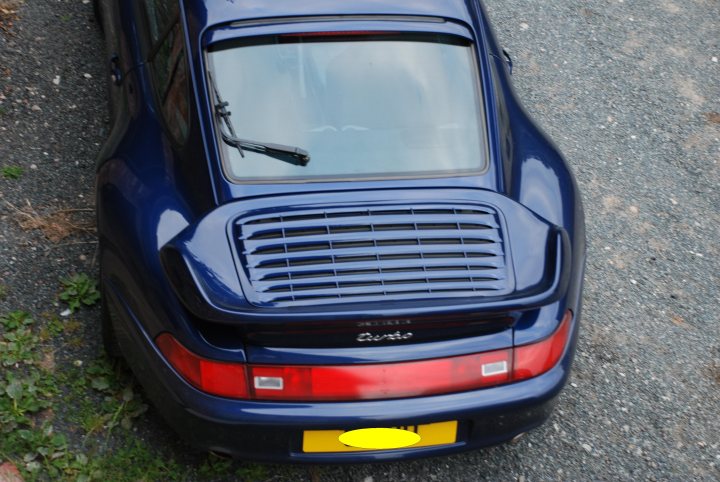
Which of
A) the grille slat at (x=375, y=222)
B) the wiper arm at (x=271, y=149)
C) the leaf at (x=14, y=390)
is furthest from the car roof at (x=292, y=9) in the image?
the leaf at (x=14, y=390)

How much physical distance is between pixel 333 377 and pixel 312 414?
0.14m

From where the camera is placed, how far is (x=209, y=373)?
2820mm

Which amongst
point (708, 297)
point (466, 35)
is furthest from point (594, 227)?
point (466, 35)

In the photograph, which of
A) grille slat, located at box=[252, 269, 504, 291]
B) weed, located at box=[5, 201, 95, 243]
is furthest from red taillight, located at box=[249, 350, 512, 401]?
weed, located at box=[5, 201, 95, 243]

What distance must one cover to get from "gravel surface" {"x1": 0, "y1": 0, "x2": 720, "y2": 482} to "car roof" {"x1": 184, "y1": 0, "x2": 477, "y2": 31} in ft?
4.39

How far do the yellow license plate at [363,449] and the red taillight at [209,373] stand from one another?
271 mm

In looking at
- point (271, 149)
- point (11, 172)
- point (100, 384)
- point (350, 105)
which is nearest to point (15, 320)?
point (100, 384)

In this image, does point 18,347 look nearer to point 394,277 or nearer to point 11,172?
point 11,172

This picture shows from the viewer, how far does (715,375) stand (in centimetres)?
404

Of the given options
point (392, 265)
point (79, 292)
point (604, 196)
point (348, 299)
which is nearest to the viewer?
point (348, 299)

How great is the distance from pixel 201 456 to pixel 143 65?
63.6 inches

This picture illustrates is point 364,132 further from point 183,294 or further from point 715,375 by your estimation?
point 715,375

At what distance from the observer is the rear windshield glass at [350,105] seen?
3.15 m

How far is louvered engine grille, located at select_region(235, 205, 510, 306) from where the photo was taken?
2.79 m
